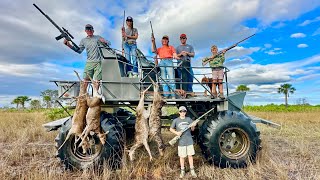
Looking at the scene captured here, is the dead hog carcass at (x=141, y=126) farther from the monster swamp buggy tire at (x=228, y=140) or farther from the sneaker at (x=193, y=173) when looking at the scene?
the monster swamp buggy tire at (x=228, y=140)

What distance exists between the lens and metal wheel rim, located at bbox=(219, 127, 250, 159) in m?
6.34

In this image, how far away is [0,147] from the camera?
28.9 ft

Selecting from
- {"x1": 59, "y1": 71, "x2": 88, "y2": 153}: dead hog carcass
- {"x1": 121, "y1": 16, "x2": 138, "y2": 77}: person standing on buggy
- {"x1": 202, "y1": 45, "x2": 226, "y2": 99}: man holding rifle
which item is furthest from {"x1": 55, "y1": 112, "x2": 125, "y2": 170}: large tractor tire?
{"x1": 202, "y1": 45, "x2": 226, "y2": 99}: man holding rifle

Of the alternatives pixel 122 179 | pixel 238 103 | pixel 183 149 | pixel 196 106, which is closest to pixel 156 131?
pixel 183 149

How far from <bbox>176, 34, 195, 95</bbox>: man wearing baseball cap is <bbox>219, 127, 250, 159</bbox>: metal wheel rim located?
1488 mm

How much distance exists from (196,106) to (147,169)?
2.39m

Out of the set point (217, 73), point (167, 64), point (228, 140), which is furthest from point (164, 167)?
point (217, 73)

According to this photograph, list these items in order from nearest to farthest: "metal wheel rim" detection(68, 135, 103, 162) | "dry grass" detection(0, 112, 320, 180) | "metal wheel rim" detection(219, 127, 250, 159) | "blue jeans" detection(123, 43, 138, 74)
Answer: "dry grass" detection(0, 112, 320, 180), "metal wheel rim" detection(68, 135, 103, 162), "metal wheel rim" detection(219, 127, 250, 159), "blue jeans" detection(123, 43, 138, 74)

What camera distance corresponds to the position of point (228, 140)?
259 inches

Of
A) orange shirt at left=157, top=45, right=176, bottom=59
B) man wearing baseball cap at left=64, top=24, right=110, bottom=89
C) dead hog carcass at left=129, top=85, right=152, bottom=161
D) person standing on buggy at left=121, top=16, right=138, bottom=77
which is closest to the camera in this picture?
dead hog carcass at left=129, top=85, right=152, bottom=161

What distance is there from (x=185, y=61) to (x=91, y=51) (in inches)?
97.3

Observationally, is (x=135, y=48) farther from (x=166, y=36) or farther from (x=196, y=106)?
(x=196, y=106)

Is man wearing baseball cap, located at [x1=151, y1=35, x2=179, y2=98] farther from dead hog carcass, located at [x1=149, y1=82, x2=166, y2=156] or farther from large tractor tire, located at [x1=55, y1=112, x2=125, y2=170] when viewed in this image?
large tractor tire, located at [x1=55, y1=112, x2=125, y2=170]

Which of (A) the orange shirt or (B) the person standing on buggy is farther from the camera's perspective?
(A) the orange shirt
